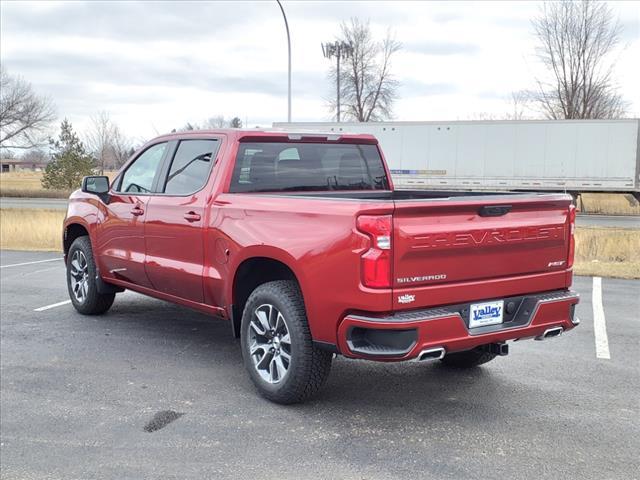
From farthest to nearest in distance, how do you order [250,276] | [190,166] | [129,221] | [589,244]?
1. [589,244]
2. [129,221]
3. [190,166]
4. [250,276]

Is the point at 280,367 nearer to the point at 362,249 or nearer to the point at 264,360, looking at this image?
the point at 264,360

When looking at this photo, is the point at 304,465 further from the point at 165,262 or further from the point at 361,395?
the point at 165,262

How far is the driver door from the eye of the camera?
5730 millimetres

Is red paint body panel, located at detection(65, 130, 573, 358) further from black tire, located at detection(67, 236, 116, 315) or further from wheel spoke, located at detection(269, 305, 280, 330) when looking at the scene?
black tire, located at detection(67, 236, 116, 315)

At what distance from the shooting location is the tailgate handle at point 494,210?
388cm

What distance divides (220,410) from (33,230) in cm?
1528

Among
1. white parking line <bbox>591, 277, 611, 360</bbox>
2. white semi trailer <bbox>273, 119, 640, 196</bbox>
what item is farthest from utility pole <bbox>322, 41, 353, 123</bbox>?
white parking line <bbox>591, 277, 611, 360</bbox>

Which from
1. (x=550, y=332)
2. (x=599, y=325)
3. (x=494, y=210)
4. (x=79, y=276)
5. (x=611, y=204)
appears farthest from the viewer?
(x=611, y=204)

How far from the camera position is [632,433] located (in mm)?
3814

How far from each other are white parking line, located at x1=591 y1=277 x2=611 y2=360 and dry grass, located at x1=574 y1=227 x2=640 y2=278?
1270mm

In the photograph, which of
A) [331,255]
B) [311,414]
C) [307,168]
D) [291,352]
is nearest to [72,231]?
[307,168]

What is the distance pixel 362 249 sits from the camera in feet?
11.8

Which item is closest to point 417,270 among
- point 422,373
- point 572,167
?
point 422,373

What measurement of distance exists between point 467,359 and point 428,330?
1593 millimetres
